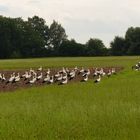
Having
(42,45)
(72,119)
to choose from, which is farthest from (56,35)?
(72,119)

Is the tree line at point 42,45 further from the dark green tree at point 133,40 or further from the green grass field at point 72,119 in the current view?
the green grass field at point 72,119

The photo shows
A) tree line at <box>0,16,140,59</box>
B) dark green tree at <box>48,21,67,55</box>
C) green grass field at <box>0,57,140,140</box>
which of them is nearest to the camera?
green grass field at <box>0,57,140,140</box>

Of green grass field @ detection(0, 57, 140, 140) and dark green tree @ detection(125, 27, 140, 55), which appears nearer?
green grass field @ detection(0, 57, 140, 140)

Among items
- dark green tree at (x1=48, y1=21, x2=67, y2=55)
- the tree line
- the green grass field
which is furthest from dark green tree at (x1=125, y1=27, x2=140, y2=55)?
the green grass field

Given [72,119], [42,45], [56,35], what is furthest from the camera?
[56,35]

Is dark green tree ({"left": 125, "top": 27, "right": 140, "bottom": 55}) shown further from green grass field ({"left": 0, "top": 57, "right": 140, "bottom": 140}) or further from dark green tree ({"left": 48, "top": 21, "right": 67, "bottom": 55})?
green grass field ({"left": 0, "top": 57, "right": 140, "bottom": 140})

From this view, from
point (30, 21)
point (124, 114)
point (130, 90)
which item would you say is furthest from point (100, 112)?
point (30, 21)

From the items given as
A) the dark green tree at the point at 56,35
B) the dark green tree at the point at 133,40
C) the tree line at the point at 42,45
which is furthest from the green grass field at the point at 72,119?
the dark green tree at the point at 56,35

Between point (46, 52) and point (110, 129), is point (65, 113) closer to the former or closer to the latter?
point (110, 129)

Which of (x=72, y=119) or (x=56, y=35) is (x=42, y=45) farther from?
(x=72, y=119)

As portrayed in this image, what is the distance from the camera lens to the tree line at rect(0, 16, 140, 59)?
142 m

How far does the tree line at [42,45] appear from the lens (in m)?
142

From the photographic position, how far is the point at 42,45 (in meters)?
148

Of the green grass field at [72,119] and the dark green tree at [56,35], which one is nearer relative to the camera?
the green grass field at [72,119]
